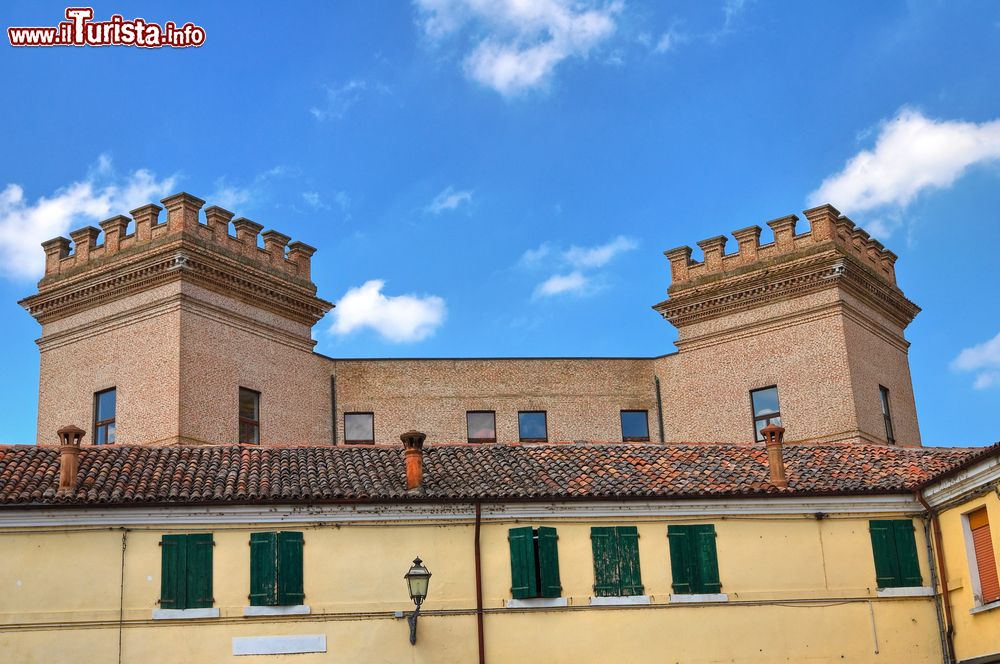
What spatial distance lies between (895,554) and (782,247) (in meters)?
11.6

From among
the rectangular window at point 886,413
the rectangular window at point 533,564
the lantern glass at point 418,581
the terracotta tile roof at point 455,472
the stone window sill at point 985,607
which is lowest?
the stone window sill at point 985,607

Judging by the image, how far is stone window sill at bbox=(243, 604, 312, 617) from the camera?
22.5 m

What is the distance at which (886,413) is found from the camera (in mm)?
34281

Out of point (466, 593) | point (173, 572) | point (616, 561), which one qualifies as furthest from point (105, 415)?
point (616, 561)

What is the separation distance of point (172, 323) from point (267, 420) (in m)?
3.32

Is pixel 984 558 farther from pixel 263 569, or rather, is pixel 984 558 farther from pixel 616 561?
pixel 263 569

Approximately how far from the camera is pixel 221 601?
2256 cm

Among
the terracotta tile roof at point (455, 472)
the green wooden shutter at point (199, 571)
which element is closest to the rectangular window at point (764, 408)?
the terracotta tile roof at point (455, 472)

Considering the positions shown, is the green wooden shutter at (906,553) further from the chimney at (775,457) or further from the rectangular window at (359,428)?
the rectangular window at (359,428)

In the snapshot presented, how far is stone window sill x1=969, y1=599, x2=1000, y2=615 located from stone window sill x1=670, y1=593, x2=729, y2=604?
13.4 feet

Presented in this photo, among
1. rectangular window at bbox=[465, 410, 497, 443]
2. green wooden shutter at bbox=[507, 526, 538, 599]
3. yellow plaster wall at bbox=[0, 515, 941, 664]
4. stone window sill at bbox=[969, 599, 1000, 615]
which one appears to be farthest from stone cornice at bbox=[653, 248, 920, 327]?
green wooden shutter at bbox=[507, 526, 538, 599]

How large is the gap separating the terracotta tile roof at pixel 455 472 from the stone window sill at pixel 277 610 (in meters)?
1.74

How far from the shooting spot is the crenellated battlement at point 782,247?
34000 millimetres

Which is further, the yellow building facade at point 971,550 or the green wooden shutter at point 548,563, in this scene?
the green wooden shutter at point 548,563
